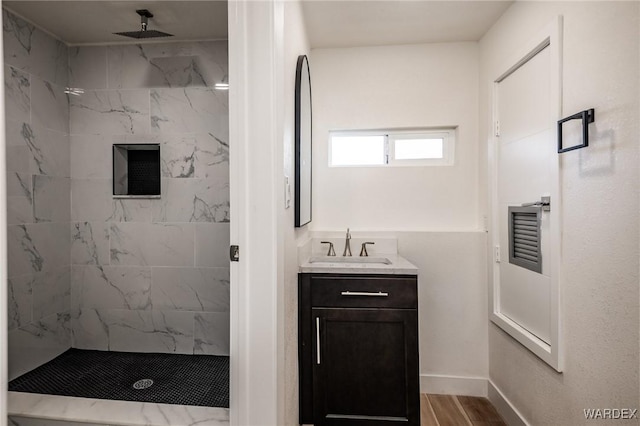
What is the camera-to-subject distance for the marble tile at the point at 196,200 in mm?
2590

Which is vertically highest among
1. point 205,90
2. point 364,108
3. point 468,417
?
point 205,90

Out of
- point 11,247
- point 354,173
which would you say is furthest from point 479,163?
point 11,247

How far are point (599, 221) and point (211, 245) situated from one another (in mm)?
2313

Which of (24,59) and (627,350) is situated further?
(24,59)

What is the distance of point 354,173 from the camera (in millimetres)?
2516

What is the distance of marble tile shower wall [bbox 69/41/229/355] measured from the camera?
2586 millimetres

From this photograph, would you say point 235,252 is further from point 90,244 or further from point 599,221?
point 90,244

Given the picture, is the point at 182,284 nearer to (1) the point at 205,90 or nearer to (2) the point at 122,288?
(2) the point at 122,288

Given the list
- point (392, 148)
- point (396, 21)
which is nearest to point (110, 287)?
point (392, 148)

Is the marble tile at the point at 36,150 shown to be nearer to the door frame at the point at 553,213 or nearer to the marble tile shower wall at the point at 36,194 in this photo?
the marble tile shower wall at the point at 36,194

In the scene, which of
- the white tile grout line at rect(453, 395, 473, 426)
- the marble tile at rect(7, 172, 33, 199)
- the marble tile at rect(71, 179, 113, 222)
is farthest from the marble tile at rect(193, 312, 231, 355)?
the white tile grout line at rect(453, 395, 473, 426)

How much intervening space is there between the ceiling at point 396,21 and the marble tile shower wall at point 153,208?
34.1 inches

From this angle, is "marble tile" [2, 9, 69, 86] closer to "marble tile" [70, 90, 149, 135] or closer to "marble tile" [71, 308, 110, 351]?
"marble tile" [70, 90, 149, 135]

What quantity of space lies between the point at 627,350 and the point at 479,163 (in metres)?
1.48
